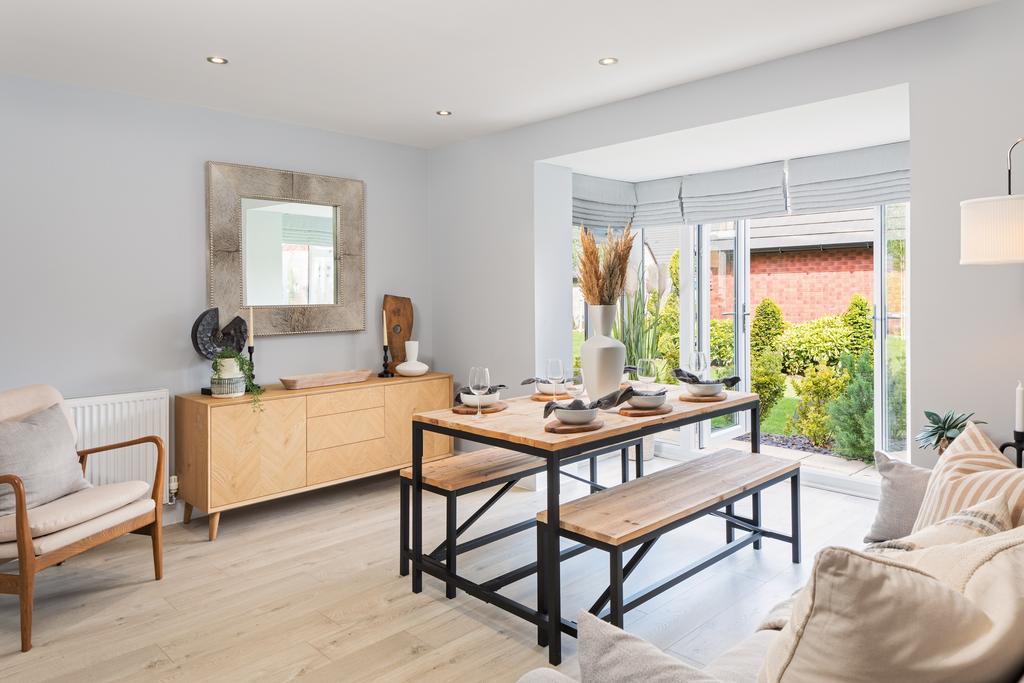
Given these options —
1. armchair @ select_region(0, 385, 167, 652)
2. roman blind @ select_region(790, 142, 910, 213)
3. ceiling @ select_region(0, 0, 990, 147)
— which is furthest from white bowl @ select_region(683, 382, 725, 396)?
armchair @ select_region(0, 385, 167, 652)

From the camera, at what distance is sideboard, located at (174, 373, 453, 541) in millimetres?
3752

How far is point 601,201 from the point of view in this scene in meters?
5.27

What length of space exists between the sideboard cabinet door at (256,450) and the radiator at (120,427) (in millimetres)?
440

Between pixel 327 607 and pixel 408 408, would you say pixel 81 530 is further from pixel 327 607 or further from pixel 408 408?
pixel 408 408

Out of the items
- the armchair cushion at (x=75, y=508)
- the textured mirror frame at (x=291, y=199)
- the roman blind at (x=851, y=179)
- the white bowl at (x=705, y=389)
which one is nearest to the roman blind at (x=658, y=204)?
the roman blind at (x=851, y=179)

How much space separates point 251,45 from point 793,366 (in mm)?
4563

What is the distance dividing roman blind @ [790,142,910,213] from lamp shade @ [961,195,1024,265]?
1903 millimetres

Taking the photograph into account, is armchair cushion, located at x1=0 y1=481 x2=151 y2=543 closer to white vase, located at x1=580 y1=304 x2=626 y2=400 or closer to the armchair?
the armchair

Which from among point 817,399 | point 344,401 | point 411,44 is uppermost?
point 411,44

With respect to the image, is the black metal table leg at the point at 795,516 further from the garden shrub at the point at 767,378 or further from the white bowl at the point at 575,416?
the garden shrub at the point at 767,378

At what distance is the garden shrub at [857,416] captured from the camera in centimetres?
472

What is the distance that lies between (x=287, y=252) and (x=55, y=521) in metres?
2.24

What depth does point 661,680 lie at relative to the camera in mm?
910

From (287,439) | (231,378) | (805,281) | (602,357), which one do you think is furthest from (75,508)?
(805,281)
